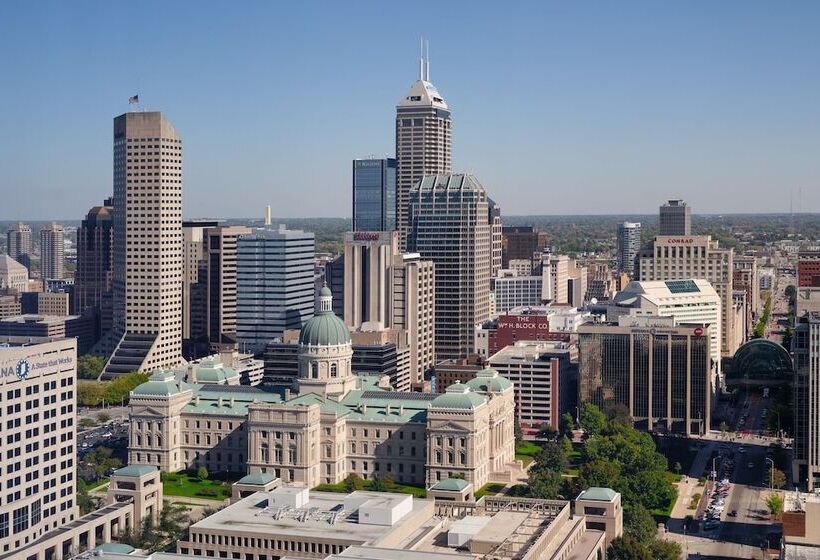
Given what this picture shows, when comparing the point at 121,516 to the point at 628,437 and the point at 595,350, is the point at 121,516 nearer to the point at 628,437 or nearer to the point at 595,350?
the point at 628,437

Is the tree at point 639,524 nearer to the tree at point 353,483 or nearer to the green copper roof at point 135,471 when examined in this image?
the tree at point 353,483

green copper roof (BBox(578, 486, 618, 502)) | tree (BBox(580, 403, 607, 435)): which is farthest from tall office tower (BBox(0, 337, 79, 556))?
tree (BBox(580, 403, 607, 435))

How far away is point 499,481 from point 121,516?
47.5 m

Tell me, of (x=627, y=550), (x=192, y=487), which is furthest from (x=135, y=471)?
(x=627, y=550)

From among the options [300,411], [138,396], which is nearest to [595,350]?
[300,411]

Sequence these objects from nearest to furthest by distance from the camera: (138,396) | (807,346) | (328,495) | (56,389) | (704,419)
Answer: (328,495) → (56,389) → (807,346) → (138,396) → (704,419)

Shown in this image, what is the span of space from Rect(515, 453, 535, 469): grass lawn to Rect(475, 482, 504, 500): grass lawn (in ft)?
36.4

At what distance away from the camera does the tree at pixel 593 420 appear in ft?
579

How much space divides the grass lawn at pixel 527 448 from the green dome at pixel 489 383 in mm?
10032

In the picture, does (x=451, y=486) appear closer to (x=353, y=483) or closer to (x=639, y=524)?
(x=639, y=524)

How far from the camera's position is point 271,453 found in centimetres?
15562

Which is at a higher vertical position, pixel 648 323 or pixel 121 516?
pixel 648 323

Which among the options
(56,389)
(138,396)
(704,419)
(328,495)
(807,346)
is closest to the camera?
(328,495)

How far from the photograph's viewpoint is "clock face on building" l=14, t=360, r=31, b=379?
381 ft
